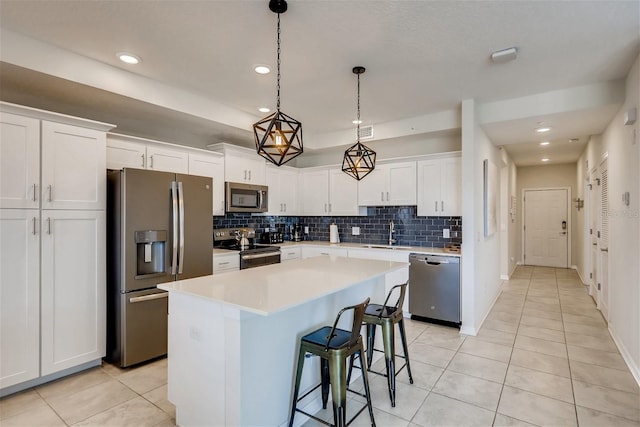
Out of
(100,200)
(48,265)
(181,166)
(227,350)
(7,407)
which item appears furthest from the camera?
(181,166)

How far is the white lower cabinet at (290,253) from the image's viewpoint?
4805 millimetres

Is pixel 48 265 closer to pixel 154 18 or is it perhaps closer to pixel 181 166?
pixel 181 166

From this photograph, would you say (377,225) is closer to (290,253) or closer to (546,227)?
(290,253)

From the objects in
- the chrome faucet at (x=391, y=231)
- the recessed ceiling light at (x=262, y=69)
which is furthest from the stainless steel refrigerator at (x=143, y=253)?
the chrome faucet at (x=391, y=231)

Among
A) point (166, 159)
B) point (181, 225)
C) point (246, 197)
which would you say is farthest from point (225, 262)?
point (166, 159)

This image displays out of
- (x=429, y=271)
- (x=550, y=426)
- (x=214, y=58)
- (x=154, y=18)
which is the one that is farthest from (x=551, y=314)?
(x=154, y=18)

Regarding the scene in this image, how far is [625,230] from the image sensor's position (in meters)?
3.07

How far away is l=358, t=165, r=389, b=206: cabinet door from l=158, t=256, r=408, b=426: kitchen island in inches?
108

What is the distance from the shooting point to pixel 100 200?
2.96m

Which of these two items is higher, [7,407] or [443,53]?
[443,53]

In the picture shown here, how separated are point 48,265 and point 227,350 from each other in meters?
1.96

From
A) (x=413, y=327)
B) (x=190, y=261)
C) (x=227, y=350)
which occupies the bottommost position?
(x=413, y=327)

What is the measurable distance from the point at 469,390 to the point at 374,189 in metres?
3.02

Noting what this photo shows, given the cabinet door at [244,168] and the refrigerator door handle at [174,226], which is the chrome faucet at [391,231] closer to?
the cabinet door at [244,168]
